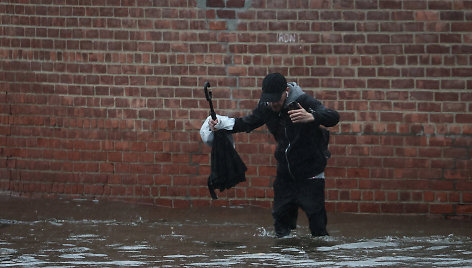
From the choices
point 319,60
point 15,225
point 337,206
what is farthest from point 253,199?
point 15,225

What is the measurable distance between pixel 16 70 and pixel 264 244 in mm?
4273

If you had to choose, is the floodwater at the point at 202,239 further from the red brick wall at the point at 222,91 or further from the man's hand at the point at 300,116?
the man's hand at the point at 300,116

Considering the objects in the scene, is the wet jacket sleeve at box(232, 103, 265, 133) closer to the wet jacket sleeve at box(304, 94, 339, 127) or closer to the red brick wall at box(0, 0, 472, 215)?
the wet jacket sleeve at box(304, 94, 339, 127)

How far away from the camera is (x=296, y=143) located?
29.7 ft

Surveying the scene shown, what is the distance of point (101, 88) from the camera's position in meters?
11.8

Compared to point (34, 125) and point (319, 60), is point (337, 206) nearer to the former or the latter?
point (319, 60)

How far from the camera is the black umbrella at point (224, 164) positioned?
31.2ft

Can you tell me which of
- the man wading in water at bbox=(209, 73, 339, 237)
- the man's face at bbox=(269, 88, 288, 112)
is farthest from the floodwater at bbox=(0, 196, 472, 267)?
the man's face at bbox=(269, 88, 288, 112)

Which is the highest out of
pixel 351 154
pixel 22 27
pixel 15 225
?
pixel 22 27

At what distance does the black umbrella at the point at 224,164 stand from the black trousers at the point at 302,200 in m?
0.45

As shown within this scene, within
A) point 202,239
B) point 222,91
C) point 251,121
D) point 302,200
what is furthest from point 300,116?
point 222,91

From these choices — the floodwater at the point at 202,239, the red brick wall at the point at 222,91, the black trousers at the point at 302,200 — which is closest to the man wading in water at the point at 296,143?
the black trousers at the point at 302,200

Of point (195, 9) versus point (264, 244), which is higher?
point (195, 9)

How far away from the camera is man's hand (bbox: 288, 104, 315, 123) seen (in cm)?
873
